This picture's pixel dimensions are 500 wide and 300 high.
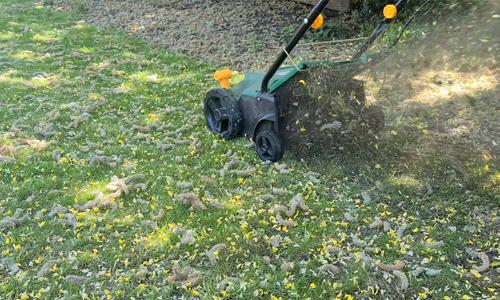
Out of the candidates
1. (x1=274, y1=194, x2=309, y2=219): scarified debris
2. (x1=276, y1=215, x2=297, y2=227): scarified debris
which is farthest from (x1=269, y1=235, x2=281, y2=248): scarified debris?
(x1=274, y1=194, x2=309, y2=219): scarified debris

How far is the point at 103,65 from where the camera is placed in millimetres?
7664

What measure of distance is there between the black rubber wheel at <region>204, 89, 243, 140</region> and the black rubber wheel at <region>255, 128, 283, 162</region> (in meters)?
0.32

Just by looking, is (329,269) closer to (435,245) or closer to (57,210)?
(435,245)

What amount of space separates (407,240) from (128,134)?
3.03m

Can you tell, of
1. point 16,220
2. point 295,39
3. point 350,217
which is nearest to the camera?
point 350,217

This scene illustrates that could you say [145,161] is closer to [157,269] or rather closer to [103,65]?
[157,269]

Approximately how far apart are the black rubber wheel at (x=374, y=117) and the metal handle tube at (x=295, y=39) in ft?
2.86

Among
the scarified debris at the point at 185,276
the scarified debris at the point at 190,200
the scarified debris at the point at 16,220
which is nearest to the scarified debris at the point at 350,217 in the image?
the scarified debris at the point at 190,200

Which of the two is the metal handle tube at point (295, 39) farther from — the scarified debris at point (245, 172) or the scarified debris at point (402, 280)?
the scarified debris at point (402, 280)

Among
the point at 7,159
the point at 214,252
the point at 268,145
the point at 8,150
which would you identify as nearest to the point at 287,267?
the point at 214,252

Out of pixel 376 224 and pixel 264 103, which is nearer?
pixel 376 224

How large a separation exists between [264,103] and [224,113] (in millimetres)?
542

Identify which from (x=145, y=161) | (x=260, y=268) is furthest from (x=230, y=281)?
(x=145, y=161)

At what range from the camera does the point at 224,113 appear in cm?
500
